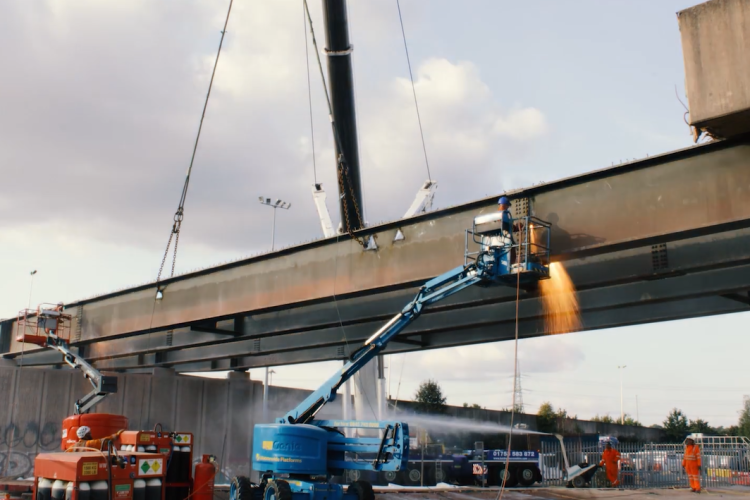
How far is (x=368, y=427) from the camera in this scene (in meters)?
16.6

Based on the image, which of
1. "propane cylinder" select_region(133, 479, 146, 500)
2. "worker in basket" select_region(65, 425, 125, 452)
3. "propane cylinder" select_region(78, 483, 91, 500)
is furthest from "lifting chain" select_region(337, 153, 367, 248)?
"propane cylinder" select_region(78, 483, 91, 500)

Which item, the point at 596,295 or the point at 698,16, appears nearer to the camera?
the point at 698,16

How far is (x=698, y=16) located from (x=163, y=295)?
19846mm

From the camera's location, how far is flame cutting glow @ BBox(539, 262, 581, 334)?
Answer: 18156 millimetres

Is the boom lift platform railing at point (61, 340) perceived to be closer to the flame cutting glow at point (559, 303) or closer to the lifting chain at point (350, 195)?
the lifting chain at point (350, 195)

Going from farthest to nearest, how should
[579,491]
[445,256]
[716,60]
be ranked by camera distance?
[579,491], [445,256], [716,60]

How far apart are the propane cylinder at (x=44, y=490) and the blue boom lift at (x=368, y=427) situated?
169 inches

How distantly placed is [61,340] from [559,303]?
19.9 meters

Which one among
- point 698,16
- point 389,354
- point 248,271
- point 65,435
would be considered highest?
point 698,16

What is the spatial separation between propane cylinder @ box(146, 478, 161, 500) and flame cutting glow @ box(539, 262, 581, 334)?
1000 cm

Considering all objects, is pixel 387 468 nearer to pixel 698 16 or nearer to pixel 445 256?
pixel 445 256

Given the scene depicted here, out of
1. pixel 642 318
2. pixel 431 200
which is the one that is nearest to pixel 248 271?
pixel 431 200

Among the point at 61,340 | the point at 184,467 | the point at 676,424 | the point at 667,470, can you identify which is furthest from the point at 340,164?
the point at 676,424

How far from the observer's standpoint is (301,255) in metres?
21.9
